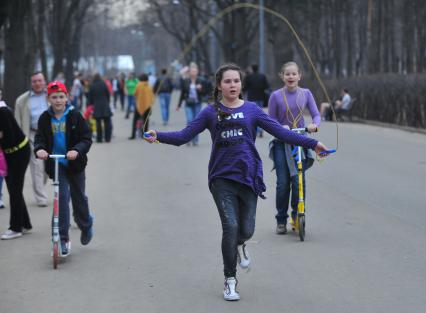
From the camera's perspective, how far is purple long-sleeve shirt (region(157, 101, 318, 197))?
670 centimetres

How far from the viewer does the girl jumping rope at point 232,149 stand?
21.9 ft

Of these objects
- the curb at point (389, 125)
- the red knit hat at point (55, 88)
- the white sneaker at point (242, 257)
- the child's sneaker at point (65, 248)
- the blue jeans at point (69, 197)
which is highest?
the red knit hat at point (55, 88)

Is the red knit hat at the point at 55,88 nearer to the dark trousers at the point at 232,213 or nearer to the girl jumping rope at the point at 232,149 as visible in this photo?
the girl jumping rope at the point at 232,149

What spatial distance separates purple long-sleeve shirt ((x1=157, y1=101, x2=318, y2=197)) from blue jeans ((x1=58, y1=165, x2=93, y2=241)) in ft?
5.93

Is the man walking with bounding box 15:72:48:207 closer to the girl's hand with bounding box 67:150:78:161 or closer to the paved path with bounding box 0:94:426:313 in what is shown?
the paved path with bounding box 0:94:426:313

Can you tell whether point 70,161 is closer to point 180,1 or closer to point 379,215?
point 379,215

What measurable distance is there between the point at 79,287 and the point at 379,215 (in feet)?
14.4

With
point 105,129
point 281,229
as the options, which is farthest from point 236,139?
point 105,129

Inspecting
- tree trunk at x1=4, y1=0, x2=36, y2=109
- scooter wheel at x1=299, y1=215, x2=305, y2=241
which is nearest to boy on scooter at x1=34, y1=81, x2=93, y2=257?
scooter wheel at x1=299, y1=215, x2=305, y2=241

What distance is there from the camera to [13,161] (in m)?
9.52

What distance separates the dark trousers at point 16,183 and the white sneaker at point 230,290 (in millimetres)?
3490

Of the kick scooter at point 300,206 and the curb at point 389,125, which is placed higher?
the kick scooter at point 300,206

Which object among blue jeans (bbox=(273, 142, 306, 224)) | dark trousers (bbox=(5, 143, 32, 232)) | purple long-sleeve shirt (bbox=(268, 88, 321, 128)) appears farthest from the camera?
dark trousers (bbox=(5, 143, 32, 232))

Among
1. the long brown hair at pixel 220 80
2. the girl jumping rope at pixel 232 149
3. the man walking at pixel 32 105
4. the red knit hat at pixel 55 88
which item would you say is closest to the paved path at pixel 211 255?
the girl jumping rope at pixel 232 149
